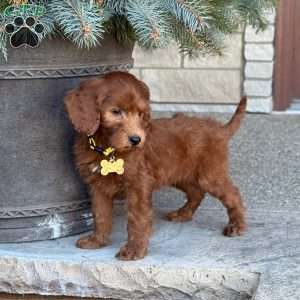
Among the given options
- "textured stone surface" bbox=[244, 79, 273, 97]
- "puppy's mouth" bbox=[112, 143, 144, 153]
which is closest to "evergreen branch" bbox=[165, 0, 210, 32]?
"puppy's mouth" bbox=[112, 143, 144, 153]

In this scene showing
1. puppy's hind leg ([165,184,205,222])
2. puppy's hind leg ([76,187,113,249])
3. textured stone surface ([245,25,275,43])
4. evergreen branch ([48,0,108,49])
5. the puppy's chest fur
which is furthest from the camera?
textured stone surface ([245,25,275,43])

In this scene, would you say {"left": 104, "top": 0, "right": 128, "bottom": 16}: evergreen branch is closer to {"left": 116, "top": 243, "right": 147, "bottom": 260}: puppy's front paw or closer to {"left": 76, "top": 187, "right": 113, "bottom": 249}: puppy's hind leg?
{"left": 76, "top": 187, "right": 113, "bottom": 249}: puppy's hind leg

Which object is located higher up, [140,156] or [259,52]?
[259,52]

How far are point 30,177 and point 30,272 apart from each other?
447 mm

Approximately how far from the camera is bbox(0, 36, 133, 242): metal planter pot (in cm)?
352

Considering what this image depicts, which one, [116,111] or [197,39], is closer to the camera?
[116,111]

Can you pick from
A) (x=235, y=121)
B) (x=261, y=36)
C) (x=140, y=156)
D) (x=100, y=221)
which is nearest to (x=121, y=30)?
(x=140, y=156)

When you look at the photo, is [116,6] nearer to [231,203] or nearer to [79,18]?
[79,18]

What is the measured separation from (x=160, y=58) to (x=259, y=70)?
90cm

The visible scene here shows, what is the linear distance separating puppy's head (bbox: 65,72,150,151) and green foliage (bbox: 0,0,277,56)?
20 cm

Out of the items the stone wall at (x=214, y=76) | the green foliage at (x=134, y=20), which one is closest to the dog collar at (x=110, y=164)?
the green foliage at (x=134, y=20)

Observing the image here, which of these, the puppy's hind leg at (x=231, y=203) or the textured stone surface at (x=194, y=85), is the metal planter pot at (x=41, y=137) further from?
the textured stone surface at (x=194, y=85)

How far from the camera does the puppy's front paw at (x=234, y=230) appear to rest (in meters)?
3.80

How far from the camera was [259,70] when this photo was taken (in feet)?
22.9
